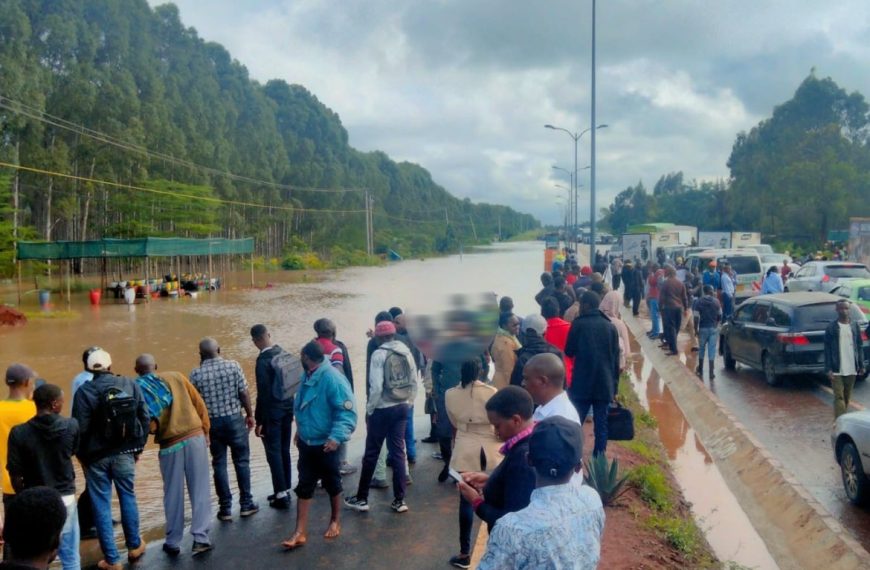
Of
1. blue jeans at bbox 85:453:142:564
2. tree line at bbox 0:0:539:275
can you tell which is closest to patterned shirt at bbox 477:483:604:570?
blue jeans at bbox 85:453:142:564

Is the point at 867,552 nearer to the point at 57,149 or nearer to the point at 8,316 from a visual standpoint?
the point at 8,316

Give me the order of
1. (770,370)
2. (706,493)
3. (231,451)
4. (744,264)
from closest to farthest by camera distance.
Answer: (231,451) < (706,493) < (770,370) < (744,264)

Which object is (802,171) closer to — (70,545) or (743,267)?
(743,267)

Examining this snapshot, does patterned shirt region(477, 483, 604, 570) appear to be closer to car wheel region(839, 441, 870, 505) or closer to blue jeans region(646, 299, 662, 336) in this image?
car wheel region(839, 441, 870, 505)

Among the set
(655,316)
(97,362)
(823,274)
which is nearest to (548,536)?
(97,362)

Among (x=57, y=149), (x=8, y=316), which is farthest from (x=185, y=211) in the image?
(x=8, y=316)

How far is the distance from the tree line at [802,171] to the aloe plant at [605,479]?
5726 cm

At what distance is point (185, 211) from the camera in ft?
191

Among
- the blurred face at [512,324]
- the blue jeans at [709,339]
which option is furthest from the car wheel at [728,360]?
the blurred face at [512,324]

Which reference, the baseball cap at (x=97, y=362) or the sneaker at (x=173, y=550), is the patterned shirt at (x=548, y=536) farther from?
the sneaker at (x=173, y=550)

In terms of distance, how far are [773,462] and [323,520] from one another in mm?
5014

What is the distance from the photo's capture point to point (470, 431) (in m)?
5.16

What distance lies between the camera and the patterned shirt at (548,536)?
8.93 feet

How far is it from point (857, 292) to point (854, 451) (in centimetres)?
1037
